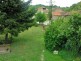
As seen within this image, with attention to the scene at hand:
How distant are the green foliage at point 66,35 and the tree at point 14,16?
13.3 ft

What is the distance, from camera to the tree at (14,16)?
2516 cm

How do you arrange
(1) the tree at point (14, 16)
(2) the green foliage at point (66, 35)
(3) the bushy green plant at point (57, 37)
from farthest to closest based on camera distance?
(1) the tree at point (14, 16), (3) the bushy green plant at point (57, 37), (2) the green foliage at point (66, 35)

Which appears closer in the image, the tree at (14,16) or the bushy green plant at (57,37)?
the bushy green plant at (57,37)

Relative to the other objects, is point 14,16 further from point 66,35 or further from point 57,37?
point 66,35

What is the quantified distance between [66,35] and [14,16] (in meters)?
8.43

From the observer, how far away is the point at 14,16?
87.2 ft

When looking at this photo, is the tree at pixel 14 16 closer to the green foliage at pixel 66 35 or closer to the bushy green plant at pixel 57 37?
the green foliage at pixel 66 35

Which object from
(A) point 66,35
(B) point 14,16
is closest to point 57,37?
(A) point 66,35

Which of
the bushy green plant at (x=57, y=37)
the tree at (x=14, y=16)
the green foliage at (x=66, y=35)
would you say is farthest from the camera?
the tree at (x=14, y=16)

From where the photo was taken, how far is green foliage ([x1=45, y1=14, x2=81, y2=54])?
19.2 metres

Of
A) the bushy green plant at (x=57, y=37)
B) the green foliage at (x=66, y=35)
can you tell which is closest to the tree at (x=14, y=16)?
the green foliage at (x=66, y=35)

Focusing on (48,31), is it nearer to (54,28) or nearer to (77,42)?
(54,28)

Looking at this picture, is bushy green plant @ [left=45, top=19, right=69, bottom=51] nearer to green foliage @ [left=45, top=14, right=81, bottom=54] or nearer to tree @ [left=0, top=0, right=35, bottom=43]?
green foliage @ [left=45, top=14, right=81, bottom=54]

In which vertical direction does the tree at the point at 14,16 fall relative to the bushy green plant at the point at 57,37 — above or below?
above
